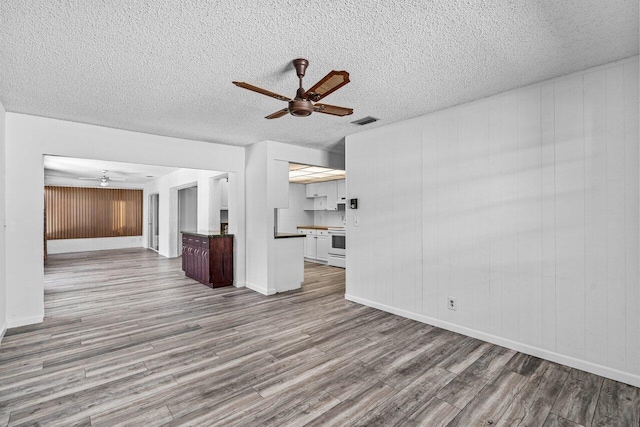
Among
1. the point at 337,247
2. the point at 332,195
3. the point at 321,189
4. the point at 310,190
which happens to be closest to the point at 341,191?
the point at 332,195

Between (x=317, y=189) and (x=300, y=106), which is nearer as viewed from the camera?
(x=300, y=106)

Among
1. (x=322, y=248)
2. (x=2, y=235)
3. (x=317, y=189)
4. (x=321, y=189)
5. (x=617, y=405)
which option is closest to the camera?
(x=617, y=405)

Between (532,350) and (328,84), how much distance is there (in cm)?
292

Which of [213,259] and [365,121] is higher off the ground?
[365,121]

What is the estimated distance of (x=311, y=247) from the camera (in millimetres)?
8234

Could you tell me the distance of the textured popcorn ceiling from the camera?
1786 mm

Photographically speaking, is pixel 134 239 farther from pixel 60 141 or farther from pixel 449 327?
pixel 449 327

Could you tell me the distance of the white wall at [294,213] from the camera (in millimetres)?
8703

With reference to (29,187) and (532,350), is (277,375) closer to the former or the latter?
(532,350)

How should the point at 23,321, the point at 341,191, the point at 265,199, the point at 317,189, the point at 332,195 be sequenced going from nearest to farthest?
the point at 23,321
the point at 265,199
the point at 341,191
the point at 332,195
the point at 317,189

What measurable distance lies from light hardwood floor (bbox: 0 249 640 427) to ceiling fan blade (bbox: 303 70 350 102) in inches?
86.1

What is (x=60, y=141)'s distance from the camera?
12.4 ft

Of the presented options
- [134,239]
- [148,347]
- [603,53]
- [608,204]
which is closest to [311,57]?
[603,53]

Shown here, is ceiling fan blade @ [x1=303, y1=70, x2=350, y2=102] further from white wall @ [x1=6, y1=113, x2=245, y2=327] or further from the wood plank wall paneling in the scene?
the wood plank wall paneling
